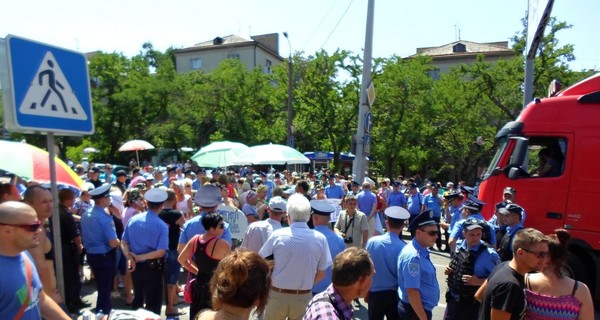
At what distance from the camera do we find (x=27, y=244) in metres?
2.89

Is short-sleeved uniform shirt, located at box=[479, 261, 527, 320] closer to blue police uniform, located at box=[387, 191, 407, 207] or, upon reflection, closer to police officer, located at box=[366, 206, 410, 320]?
police officer, located at box=[366, 206, 410, 320]

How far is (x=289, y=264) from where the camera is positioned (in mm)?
4625

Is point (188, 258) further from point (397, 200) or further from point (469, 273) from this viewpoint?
point (397, 200)

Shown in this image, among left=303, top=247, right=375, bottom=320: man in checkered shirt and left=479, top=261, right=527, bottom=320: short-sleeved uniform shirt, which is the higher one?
left=303, top=247, right=375, bottom=320: man in checkered shirt

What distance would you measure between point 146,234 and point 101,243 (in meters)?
0.86

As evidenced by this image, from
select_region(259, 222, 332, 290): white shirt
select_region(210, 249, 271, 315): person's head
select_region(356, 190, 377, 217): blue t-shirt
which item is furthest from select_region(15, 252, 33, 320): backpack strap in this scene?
select_region(356, 190, 377, 217): blue t-shirt

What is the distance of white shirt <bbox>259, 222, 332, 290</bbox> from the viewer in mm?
4621

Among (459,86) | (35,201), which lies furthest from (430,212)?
(459,86)

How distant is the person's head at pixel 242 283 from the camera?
2.42 m

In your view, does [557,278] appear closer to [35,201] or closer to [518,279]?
[518,279]

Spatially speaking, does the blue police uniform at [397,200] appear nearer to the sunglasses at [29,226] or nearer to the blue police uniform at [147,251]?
the blue police uniform at [147,251]

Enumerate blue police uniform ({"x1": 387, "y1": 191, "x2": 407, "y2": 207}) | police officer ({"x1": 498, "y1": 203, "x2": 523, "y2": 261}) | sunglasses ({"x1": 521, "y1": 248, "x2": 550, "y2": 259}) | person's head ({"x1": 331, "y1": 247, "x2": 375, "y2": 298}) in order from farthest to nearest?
1. blue police uniform ({"x1": 387, "y1": 191, "x2": 407, "y2": 207})
2. police officer ({"x1": 498, "y1": 203, "x2": 523, "y2": 261})
3. sunglasses ({"x1": 521, "y1": 248, "x2": 550, "y2": 259})
4. person's head ({"x1": 331, "y1": 247, "x2": 375, "y2": 298})

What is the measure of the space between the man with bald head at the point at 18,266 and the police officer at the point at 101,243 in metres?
3.40

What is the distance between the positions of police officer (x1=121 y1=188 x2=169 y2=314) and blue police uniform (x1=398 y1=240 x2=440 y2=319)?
124 inches
